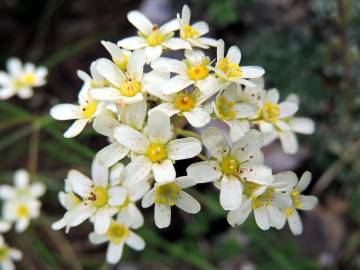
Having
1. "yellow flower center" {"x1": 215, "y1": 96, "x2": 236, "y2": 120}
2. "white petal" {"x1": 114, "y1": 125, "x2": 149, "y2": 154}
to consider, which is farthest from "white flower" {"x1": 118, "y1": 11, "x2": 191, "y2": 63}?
"white petal" {"x1": 114, "y1": 125, "x2": 149, "y2": 154}

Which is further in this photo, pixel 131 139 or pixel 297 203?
pixel 297 203

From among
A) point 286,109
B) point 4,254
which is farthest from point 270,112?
point 4,254

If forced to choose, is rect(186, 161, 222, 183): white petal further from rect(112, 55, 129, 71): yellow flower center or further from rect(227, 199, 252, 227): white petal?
rect(112, 55, 129, 71): yellow flower center

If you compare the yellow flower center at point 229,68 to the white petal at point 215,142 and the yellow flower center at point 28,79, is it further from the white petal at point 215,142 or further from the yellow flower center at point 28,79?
the yellow flower center at point 28,79

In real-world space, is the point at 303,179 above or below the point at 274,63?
above

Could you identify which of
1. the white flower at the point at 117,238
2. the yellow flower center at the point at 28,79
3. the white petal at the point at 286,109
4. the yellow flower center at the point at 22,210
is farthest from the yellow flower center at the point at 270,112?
the yellow flower center at the point at 28,79

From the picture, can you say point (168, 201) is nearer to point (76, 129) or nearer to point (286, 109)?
point (76, 129)

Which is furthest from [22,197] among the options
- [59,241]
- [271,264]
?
[271,264]

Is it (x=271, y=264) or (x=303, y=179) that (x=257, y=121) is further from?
(x=271, y=264)
